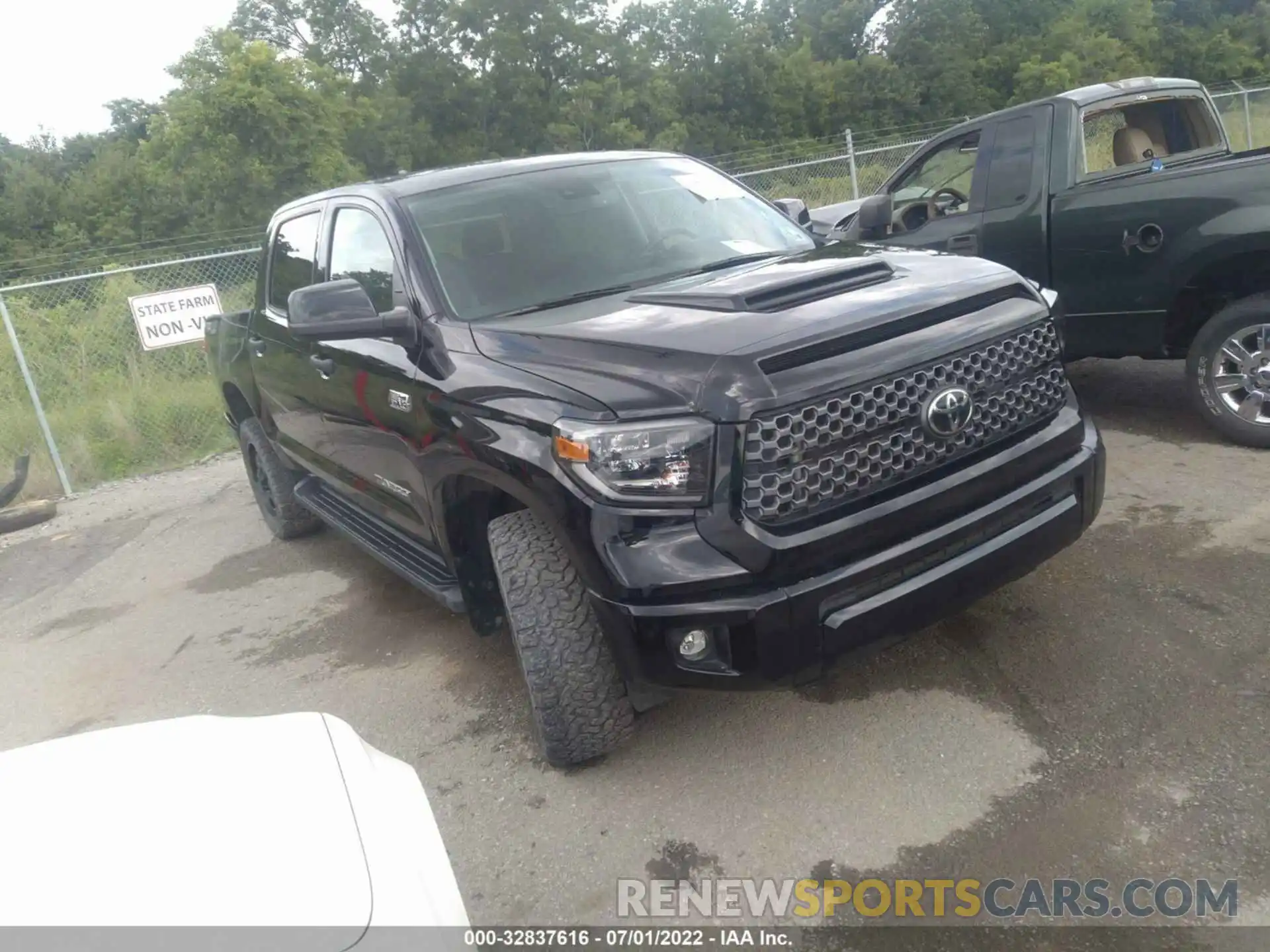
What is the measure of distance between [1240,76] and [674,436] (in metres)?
46.5

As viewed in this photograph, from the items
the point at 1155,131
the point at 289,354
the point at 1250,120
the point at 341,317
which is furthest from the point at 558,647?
the point at 1250,120

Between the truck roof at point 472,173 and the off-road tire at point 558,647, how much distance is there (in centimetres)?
162

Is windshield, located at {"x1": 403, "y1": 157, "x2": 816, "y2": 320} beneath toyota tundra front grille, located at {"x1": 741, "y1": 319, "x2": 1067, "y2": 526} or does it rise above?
above

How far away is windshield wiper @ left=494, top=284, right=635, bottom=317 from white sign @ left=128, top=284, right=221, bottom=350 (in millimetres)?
6358

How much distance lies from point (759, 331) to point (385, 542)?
7.42ft

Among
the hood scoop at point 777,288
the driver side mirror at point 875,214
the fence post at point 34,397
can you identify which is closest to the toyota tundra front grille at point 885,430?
the hood scoop at point 777,288

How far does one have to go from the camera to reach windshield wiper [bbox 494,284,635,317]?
140 inches

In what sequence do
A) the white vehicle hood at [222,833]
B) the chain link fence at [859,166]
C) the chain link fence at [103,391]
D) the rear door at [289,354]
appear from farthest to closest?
the chain link fence at [859,166] < the chain link fence at [103,391] < the rear door at [289,354] < the white vehicle hood at [222,833]

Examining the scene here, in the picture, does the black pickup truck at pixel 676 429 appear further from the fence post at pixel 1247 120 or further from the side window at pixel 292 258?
the fence post at pixel 1247 120

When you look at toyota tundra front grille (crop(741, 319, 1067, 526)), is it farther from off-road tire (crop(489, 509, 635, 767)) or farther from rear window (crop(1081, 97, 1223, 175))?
rear window (crop(1081, 97, 1223, 175))

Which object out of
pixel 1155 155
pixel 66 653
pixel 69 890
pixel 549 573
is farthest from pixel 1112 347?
pixel 66 653

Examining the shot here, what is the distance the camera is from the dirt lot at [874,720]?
2.75 meters

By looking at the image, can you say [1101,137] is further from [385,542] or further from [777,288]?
[385,542]

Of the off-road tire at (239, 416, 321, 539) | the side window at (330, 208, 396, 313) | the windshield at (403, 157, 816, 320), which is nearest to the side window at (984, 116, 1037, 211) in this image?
the windshield at (403, 157, 816, 320)
